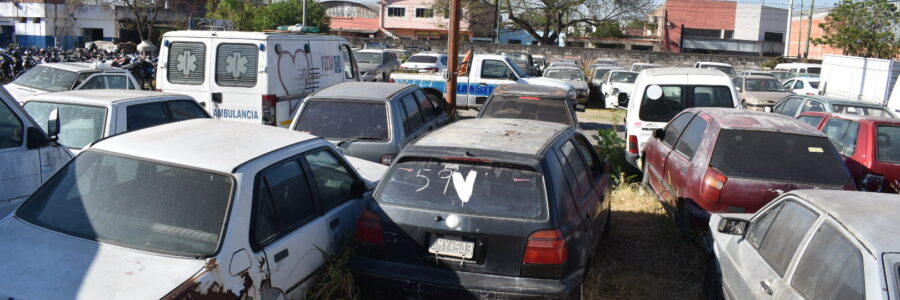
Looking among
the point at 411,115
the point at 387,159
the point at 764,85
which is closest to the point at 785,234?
the point at 387,159

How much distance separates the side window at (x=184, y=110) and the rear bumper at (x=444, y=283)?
4143 mm

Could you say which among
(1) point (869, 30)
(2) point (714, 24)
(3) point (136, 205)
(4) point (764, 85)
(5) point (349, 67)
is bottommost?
(3) point (136, 205)

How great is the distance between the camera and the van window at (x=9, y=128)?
5.51 metres

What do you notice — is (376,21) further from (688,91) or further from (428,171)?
(428,171)

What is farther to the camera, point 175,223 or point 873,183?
point 873,183

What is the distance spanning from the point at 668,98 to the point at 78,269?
907 centimetres

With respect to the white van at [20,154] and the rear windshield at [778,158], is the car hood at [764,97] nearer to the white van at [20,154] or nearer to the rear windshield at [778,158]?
the rear windshield at [778,158]

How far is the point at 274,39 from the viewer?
33.5ft

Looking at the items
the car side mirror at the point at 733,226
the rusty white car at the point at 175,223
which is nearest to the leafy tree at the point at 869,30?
the car side mirror at the point at 733,226

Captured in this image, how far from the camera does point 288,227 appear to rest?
4.38 metres

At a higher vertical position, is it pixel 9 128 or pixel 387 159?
pixel 9 128

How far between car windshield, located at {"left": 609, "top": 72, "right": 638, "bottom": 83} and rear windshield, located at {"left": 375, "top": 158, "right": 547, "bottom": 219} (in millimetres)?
20167

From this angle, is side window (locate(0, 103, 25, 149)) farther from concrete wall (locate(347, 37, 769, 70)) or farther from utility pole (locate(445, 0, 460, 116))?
concrete wall (locate(347, 37, 769, 70))

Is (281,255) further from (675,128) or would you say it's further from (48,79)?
(48,79)
